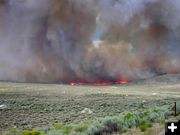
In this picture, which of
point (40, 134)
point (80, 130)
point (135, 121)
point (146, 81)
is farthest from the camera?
point (146, 81)

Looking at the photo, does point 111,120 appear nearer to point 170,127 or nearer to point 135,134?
point 135,134

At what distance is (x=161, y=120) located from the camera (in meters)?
18.0

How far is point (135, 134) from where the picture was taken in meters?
14.1

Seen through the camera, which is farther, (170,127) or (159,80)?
(159,80)

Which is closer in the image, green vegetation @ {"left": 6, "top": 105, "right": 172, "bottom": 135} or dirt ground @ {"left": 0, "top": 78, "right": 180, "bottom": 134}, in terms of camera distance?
green vegetation @ {"left": 6, "top": 105, "right": 172, "bottom": 135}

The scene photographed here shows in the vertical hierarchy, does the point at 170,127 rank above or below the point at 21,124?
above

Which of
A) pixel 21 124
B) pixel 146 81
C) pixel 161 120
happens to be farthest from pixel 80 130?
pixel 146 81

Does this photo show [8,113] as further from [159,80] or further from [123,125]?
[159,80]

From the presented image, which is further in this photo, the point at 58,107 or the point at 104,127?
the point at 58,107

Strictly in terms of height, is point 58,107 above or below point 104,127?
below

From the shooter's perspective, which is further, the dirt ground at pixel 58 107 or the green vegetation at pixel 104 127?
the dirt ground at pixel 58 107

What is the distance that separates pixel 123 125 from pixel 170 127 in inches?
254

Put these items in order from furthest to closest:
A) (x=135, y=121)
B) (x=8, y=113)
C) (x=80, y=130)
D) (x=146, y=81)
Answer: (x=146, y=81) → (x=8, y=113) → (x=135, y=121) → (x=80, y=130)

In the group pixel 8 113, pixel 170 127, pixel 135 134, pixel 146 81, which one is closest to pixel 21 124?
pixel 8 113
